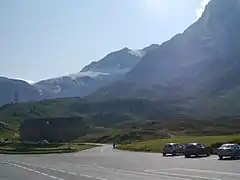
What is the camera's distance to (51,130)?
169375 millimetres

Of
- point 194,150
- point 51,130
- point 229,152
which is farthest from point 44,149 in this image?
point 229,152

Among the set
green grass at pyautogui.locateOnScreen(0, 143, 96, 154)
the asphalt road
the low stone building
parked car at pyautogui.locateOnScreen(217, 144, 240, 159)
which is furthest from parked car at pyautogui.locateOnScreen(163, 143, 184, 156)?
the low stone building

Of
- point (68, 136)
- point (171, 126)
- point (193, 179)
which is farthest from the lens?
point (171, 126)

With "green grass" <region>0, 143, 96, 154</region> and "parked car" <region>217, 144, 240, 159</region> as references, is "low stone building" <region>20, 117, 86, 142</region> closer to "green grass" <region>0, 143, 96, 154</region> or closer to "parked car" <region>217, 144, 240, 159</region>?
"green grass" <region>0, 143, 96, 154</region>

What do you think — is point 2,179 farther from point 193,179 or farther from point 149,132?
point 149,132

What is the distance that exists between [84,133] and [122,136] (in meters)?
32.4

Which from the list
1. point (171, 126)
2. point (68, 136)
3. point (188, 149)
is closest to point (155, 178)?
point (188, 149)

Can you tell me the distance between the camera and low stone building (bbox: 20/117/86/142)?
550ft

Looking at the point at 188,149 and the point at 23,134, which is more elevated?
the point at 23,134

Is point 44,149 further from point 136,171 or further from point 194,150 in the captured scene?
point 136,171

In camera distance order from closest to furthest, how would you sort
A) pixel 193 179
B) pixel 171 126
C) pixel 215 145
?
pixel 193 179 < pixel 215 145 < pixel 171 126

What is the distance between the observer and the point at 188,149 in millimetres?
59062

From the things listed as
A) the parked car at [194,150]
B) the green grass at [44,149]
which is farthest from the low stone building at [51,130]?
the parked car at [194,150]

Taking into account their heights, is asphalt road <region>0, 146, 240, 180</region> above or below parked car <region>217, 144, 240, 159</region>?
below
